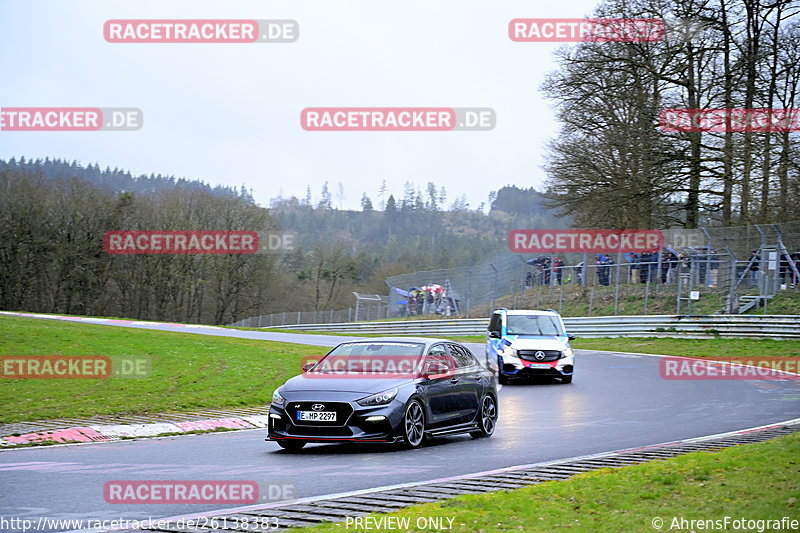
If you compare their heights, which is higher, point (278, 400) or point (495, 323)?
point (495, 323)

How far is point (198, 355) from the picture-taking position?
2725cm

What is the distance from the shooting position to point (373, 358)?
13266mm

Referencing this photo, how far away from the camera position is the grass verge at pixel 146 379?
16.5 m

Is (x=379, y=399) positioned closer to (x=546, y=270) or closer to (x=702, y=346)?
(x=702, y=346)

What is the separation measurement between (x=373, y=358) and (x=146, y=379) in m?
9.05

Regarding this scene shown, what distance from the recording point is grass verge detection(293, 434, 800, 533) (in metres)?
6.65

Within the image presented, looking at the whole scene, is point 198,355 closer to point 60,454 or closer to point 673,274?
point 60,454

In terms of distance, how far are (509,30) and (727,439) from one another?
19.2 m

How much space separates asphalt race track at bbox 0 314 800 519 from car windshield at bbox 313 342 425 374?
105cm

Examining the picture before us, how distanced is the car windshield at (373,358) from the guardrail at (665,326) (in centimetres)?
2244
